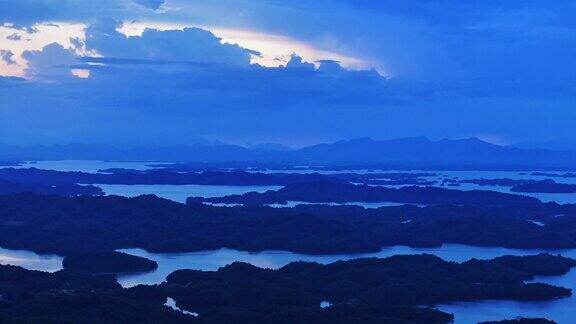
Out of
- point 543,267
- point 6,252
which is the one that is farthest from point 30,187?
point 543,267

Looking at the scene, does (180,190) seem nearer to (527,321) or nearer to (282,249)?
(282,249)

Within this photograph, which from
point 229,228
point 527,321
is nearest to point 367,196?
point 229,228

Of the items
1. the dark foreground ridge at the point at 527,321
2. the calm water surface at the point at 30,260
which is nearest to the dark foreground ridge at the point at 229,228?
the calm water surface at the point at 30,260

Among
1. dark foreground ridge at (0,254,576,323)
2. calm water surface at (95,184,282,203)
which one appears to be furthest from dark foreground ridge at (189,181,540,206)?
dark foreground ridge at (0,254,576,323)

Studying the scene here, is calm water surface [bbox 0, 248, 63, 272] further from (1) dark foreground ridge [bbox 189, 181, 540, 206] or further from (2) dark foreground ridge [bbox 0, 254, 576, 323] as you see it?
(1) dark foreground ridge [bbox 189, 181, 540, 206]

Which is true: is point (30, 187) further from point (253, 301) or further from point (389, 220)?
point (253, 301)

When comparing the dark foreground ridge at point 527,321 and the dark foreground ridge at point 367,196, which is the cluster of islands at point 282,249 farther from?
the dark foreground ridge at point 367,196
